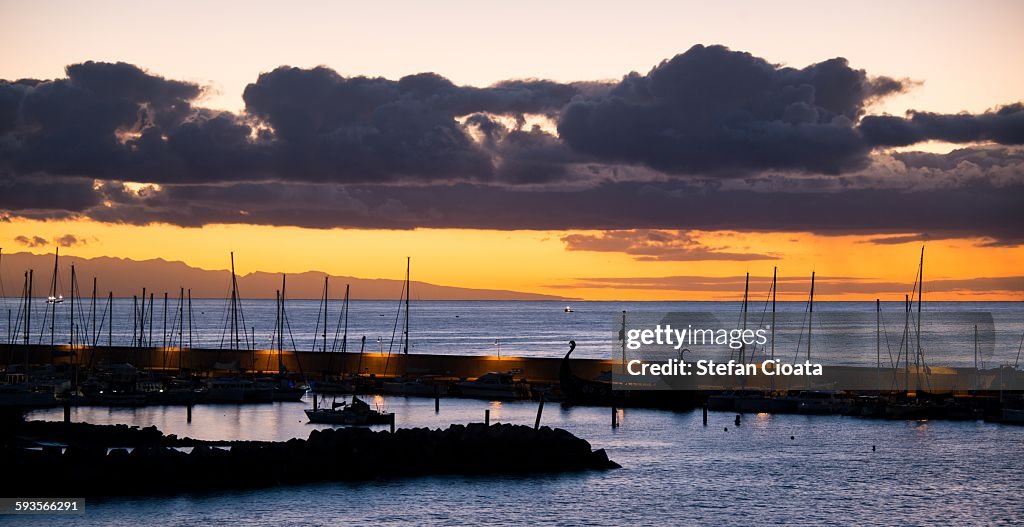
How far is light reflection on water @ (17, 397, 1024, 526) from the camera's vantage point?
43.0 m

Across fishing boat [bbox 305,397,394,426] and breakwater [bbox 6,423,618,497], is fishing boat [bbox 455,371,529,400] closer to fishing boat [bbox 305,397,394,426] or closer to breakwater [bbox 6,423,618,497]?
fishing boat [bbox 305,397,394,426]

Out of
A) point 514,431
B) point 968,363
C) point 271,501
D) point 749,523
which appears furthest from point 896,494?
point 968,363

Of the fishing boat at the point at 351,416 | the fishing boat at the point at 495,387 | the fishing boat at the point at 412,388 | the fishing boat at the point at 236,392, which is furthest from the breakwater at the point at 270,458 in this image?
the fishing boat at the point at 412,388

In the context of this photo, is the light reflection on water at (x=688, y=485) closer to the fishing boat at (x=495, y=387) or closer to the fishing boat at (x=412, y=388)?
the fishing boat at (x=495, y=387)

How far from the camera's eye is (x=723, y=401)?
253 feet

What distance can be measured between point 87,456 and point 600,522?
1916 centimetres

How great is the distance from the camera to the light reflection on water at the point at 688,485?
43.0 m

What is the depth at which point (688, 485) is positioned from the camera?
5016cm

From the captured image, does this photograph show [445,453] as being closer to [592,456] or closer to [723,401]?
[592,456]

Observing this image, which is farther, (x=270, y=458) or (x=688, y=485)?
(x=688, y=485)

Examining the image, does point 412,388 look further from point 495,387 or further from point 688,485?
point 688,485

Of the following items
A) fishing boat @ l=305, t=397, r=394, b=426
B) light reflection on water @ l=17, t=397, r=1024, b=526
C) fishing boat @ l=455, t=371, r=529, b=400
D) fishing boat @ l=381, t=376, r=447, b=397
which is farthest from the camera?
fishing boat @ l=381, t=376, r=447, b=397

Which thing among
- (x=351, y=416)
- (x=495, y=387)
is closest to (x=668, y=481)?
(x=351, y=416)

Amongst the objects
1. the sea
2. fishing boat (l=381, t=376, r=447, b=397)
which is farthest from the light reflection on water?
fishing boat (l=381, t=376, r=447, b=397)
